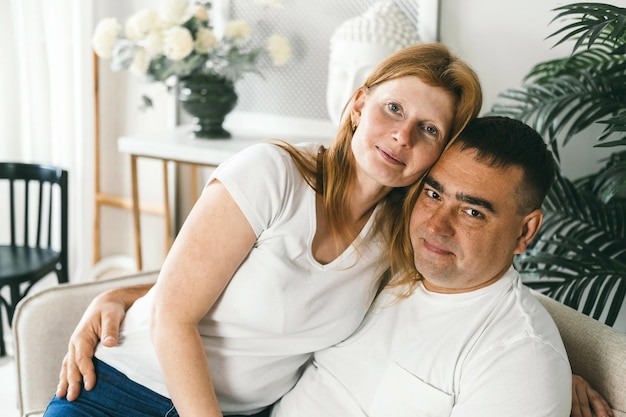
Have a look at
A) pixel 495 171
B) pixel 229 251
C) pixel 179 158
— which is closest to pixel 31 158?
pixel 179 158

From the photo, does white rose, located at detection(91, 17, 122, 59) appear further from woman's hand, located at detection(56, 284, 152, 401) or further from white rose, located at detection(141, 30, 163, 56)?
woman's hand, located at detection(56, 284, 152, 401)

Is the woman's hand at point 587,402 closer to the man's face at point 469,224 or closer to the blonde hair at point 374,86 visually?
the man's face at point 469,224

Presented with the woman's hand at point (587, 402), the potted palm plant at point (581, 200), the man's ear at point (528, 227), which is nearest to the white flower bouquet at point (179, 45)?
the potted palm plant at point (581, 200)

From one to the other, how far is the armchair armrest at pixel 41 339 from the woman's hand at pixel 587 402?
106cm

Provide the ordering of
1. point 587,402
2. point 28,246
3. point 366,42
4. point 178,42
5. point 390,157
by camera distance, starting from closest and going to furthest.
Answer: point 587,402, point 390,157, point 366,42, point 178,42, point 28,246

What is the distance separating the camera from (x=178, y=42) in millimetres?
2482

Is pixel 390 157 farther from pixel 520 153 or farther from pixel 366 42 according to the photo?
pixel 366 42

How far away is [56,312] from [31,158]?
179cm

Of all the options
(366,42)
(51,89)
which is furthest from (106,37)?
(366,42)

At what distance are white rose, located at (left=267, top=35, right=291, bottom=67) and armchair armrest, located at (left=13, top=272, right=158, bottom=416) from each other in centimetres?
139

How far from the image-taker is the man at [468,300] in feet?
3.84

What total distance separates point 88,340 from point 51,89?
6.44ft

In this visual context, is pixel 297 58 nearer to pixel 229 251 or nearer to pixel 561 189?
pixel 561 189

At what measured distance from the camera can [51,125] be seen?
3.11 meters
